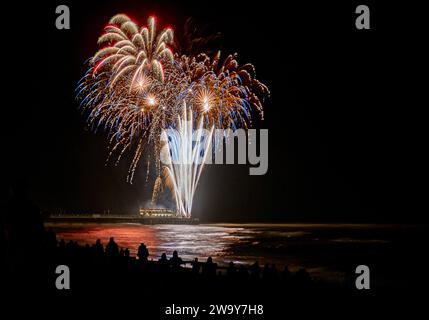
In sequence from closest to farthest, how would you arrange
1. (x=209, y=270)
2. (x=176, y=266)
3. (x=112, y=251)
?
1. (x=209, y=270)
2. (x=176, y=266)
3. (x=112, y=251)

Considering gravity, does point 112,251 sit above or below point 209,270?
above

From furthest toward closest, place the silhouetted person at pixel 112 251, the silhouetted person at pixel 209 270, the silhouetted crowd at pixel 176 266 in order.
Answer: the silhouetted person at pixel 112 251, the silhouetted person at pixel 209 270, the silhouetted crowd at pixel 176 266

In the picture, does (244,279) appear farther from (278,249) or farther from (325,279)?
(278,249)

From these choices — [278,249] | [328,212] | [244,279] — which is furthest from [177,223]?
[244,279]

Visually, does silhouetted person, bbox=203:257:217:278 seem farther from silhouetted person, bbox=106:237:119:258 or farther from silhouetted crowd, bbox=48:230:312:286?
silhouetted person, bbox=106:237:119:258

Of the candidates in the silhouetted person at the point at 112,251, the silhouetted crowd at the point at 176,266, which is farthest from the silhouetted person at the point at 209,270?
the silhouetted person at the point at 112,251

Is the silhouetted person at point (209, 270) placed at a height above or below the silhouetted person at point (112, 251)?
below

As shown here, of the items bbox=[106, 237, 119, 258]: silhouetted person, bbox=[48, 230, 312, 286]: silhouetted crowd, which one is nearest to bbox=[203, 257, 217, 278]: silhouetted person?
bbox=[48, 230, 312, 286]: silhouetted crowd

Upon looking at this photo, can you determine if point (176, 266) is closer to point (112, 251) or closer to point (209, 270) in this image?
point (209, 270)

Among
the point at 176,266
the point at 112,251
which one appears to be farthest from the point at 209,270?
the point at 112,251

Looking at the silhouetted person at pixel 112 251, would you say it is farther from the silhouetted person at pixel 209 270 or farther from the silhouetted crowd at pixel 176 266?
the silhouetted person at pixel 209 270

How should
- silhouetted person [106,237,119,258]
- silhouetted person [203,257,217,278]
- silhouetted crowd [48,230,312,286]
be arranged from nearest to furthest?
silhouetted crowd [48,230,312,286], silhouetted person [203,257,217,278], silhouetted person [106,237,119,258]

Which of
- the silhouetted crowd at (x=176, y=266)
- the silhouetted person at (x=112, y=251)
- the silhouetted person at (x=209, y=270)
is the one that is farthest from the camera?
the silhouetted person at (x=112, y=251)
